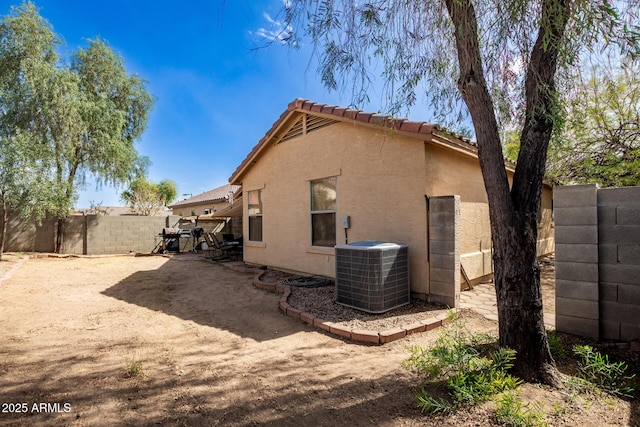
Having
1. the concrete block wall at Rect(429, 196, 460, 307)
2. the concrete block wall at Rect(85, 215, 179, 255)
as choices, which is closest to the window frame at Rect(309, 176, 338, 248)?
the concrete block wall at Rect(429, 196, 460, 307)

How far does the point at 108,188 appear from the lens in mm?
16656

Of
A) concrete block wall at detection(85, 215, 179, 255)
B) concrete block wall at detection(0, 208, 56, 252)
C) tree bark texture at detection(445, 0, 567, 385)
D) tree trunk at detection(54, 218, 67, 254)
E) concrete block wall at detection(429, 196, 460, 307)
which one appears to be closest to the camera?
tree bark texture at detection(445, 0, 567, 385)

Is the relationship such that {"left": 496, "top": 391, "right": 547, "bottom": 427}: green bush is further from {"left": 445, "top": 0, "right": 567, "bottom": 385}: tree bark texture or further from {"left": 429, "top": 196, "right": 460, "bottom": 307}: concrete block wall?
{"left": 429, "top": 196, "right": 460, "bottom": 307}: concrete block wall

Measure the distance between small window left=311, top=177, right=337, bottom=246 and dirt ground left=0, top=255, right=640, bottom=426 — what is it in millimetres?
2141

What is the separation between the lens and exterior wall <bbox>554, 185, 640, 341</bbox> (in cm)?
361

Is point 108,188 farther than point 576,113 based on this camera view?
Yes

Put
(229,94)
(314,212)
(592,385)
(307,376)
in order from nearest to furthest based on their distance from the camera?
(592,385) → (307,376) → (314,212) → (229,94)

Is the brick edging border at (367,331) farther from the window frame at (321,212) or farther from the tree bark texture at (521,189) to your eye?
the window frame at (321,212)

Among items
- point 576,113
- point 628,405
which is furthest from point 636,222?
point 628,405

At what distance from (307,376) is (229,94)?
11.0m

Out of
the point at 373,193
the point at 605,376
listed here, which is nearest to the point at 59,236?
the point at 373,193

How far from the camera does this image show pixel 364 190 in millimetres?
6773

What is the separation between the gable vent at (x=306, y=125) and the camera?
7905 millimetres

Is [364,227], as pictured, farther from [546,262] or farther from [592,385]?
[546,262]
